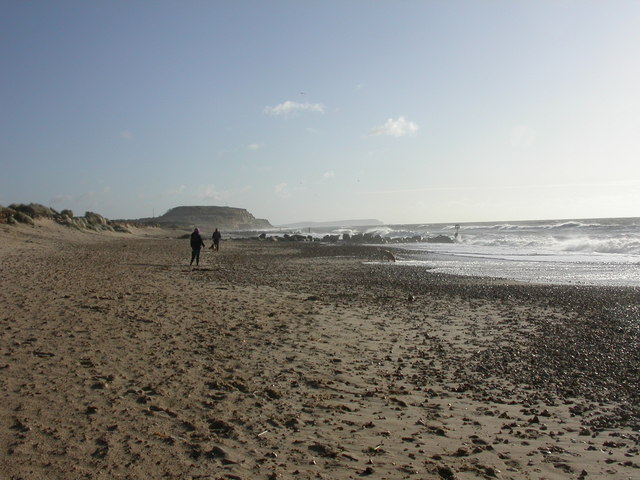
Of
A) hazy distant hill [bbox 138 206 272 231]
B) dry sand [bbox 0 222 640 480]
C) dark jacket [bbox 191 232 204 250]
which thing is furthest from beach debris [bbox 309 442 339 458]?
hazy distant hill [bbox 138 206 272 231]

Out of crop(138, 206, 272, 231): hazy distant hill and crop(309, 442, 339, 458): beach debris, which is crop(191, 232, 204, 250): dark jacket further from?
crop(138, 206, 272, 231): hazy distant hill

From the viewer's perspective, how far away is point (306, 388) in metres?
6.43

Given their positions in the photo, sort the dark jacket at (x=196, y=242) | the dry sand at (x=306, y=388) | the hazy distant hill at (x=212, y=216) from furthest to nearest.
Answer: the hazy distant hill at (x=212, y=216) < the dark jacket at (x=196, y=242) < the dry sand at (x=306, y=388)

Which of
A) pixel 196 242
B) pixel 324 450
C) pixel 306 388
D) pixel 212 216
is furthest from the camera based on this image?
pixel 212 216

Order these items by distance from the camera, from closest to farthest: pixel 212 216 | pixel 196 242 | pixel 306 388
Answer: pixel 306 388
pixel 196 242
pixel 212 216

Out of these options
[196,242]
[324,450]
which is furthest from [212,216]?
[324,450]

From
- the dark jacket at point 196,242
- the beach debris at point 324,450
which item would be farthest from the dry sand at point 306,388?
the dark jacket at point 196,242

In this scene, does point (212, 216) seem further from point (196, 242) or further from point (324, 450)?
point (324, 450)

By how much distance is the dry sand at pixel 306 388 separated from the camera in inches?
177

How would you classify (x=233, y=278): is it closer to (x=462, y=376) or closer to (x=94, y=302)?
(x=94, y=302)

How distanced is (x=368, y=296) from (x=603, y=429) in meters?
9.08

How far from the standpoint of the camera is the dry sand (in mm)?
4484

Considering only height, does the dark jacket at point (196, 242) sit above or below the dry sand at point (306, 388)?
above

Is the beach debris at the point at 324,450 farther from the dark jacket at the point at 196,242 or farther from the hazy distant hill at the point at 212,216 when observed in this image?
the hazy distant hill at the point at 212,216
